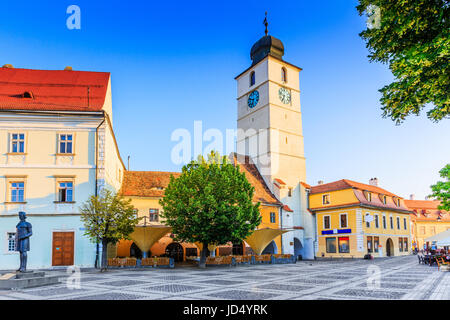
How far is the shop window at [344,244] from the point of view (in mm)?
45797

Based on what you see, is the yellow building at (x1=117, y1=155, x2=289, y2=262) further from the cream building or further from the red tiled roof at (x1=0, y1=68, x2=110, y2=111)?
the red tiled roof at (x1=0, y1=68, x2=110, y2=111)

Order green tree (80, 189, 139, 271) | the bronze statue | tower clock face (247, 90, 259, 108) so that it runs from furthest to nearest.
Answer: tower clock face (247, 90, 259, 108), green tree (80, 189, 139, 271), the bronze statue

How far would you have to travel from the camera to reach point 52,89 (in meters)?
29.6

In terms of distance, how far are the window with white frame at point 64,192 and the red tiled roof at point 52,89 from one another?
5215 millimetres

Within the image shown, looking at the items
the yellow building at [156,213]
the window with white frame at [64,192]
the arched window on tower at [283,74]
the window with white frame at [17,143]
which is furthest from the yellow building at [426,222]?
the window with white frame at [17,143]

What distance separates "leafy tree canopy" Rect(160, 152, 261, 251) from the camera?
26.8 metres

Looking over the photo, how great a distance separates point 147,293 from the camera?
563 inches

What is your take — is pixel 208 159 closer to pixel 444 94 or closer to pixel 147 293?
pixel 147 293

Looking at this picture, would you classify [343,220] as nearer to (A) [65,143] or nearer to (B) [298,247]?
(B) [298,247]

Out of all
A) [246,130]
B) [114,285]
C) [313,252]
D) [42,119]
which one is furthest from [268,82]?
[114,285]

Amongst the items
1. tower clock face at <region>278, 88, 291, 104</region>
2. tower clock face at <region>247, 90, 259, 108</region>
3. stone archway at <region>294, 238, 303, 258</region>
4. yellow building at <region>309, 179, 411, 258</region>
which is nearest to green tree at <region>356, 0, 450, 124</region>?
yellow building at <region>309, 179, 411, 258</region>

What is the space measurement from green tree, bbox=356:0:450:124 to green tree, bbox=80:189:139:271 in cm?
1818

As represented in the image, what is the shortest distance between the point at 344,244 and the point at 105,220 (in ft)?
102

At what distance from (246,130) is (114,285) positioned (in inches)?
1582
